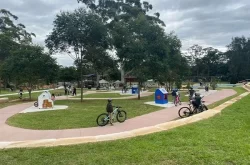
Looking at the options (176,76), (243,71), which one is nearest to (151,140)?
(176,76)

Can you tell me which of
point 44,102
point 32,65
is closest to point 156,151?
point 44,102

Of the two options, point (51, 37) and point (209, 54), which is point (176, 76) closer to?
point (51, 37)

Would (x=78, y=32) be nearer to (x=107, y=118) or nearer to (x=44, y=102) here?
(x=44, y=102)

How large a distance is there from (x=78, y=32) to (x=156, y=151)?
813 inches

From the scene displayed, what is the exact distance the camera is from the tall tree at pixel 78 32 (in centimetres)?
2511

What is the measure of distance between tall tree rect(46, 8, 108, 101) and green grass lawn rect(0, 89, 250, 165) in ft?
62.8

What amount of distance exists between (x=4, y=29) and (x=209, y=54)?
62.7 meters

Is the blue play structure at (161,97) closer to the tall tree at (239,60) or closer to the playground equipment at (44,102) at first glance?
the playground equipment at (44,102)

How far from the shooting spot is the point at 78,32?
25094 mm

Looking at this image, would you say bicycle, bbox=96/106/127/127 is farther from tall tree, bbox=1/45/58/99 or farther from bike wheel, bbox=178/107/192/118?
tall tree, bbox=1/45/58/99

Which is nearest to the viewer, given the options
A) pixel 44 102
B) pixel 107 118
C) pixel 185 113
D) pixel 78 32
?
pixel 107 118

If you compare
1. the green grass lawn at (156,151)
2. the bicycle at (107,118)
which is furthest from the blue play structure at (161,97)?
the green grass lawn at (156,151)

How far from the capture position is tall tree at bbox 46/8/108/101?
25.1 meters

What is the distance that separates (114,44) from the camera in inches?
1114
